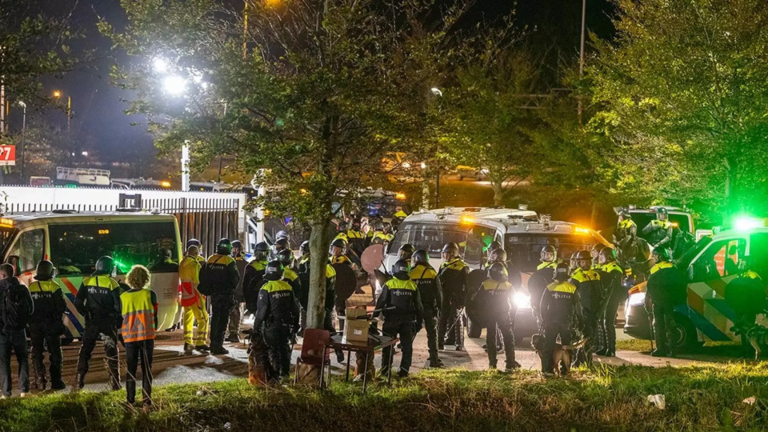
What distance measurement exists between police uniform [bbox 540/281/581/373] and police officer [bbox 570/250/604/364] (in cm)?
102

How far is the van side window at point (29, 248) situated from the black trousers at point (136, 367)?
3487mm

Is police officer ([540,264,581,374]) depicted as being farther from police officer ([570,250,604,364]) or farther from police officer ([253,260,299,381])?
police officer ([253,260,299,381])

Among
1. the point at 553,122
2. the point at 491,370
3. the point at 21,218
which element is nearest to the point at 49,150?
the point at 553,122

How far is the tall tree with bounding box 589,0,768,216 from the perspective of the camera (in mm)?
17031

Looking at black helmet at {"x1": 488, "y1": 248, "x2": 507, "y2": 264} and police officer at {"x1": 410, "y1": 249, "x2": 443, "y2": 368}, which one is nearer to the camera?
police officer at {"x1": 410, "y1": 249, "x2": 443, "y2": 368}

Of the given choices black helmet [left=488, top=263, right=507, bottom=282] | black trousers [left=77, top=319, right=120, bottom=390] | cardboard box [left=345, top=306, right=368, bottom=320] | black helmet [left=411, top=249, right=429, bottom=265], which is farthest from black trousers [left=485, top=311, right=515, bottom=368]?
black trousers [left=77, top=319, right=120, bottom=390]

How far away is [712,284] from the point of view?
12.7 meters

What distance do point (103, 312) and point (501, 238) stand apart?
7197 millimetres

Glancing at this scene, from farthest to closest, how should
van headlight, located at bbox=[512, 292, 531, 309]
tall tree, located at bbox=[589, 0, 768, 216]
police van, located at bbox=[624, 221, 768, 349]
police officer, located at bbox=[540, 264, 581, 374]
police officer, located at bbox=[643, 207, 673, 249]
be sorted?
police officer, located at bbox=[643, 207, 673, 249] < tall tree, located at bbox=[589, 0, 768, 216] < van headlight, located at bbox=[512, 292, 531, 309] < police van, located at bbox=[624, 221, 768, 349] < police officer, located at bbox=[540, 264, 581, 374]

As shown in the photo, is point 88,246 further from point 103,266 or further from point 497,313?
point 497,313

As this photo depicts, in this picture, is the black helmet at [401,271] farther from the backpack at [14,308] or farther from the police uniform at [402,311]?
the backpack at [14,308]

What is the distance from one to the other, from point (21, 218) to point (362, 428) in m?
6.33

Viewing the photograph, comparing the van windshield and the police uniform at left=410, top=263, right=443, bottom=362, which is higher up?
the van windshield

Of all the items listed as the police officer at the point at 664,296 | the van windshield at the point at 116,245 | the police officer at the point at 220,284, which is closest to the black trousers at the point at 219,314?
the police officer at the point at 220,284
